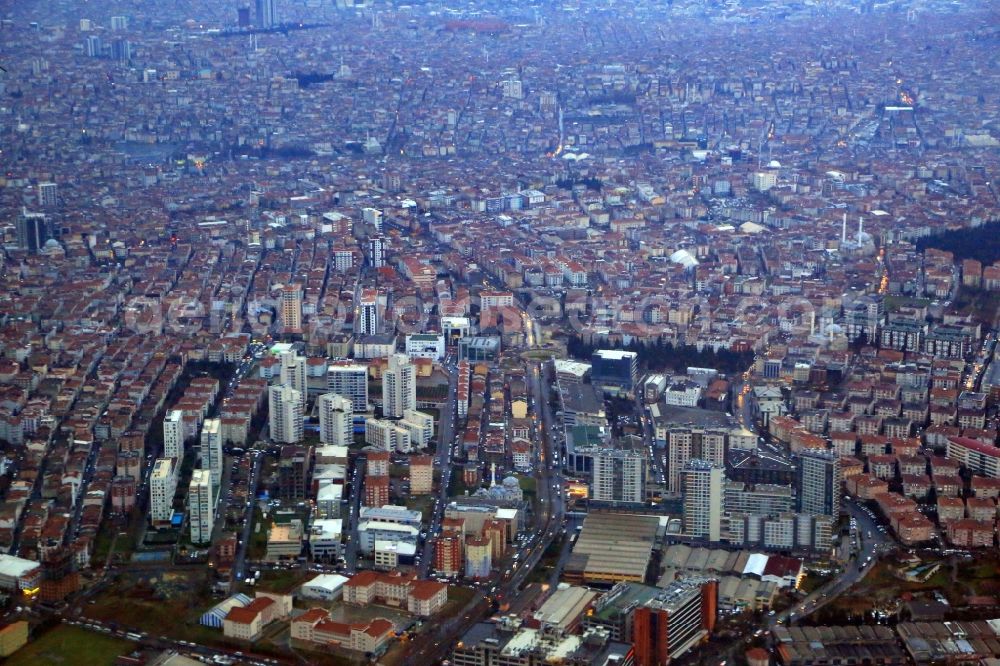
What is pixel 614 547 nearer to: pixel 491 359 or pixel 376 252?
pixel 491 359

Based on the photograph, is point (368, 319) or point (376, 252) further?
point (376, 252)

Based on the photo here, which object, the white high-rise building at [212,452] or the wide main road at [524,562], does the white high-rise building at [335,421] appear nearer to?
the white high-rise building at [212,452]

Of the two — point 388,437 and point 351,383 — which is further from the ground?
point 351,383

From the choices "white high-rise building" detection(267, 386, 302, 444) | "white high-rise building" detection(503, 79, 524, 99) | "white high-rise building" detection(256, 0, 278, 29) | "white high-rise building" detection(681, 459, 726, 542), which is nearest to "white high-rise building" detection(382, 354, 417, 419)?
"white high-rise building" detection(267, 386, 302, 444)

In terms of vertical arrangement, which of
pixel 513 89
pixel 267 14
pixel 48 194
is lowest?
pixel 48 194

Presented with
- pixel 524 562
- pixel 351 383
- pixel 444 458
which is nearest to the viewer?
pixel 524 562

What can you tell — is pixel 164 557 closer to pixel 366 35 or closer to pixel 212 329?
pixel 212 329

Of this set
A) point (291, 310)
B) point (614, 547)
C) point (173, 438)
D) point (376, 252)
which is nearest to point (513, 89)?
point (376, 252)

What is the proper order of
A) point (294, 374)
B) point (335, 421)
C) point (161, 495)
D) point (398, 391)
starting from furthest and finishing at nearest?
point (294, 374)
point (398, 391)
point (335, 421)
point (161, 495)

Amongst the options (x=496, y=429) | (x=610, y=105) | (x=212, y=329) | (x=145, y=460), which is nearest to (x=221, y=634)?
(x=145, y=460)
